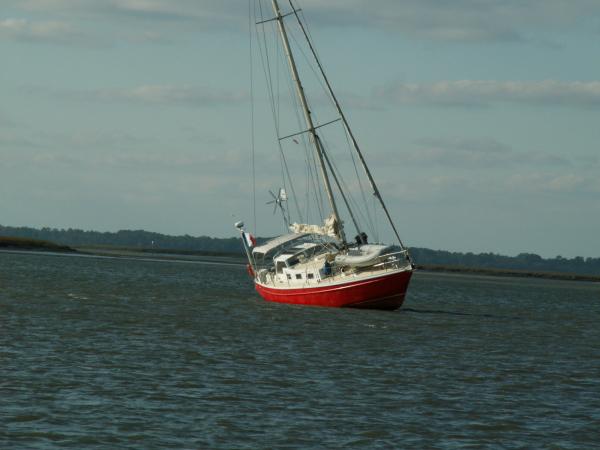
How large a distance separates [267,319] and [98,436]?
34453 millimetres

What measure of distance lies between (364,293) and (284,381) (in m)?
28.2

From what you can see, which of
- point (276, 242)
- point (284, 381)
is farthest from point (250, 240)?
point (284, 381)

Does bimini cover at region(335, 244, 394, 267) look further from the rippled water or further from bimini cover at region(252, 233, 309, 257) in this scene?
bimini cover at region(252, 233, 309, 257)

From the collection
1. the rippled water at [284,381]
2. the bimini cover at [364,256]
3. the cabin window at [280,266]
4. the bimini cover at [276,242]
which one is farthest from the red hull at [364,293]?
the bimini cover at [276,242]

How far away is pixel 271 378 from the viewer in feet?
112

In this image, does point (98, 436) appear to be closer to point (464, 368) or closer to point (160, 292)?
point (464, 368)

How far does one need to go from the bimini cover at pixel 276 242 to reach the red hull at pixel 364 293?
14.6 feet

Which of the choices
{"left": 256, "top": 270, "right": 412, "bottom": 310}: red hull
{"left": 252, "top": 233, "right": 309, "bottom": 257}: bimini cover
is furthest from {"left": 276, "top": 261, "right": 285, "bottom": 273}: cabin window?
{"left": 256, "top": 270, "right": 412, "bottom": 310}: red hull

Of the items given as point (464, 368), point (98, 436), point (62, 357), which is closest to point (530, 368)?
point (464, 368)

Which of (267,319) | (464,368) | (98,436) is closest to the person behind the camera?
(98,436)

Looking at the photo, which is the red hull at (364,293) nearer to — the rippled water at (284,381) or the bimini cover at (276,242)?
the rippled water at (284,381)

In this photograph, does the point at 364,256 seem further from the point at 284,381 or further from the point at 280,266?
the point at 284,381

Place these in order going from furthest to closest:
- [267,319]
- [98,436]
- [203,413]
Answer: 1. [267,319]
2. [203,413]
3. [98,436]

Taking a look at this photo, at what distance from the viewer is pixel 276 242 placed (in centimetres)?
6819
